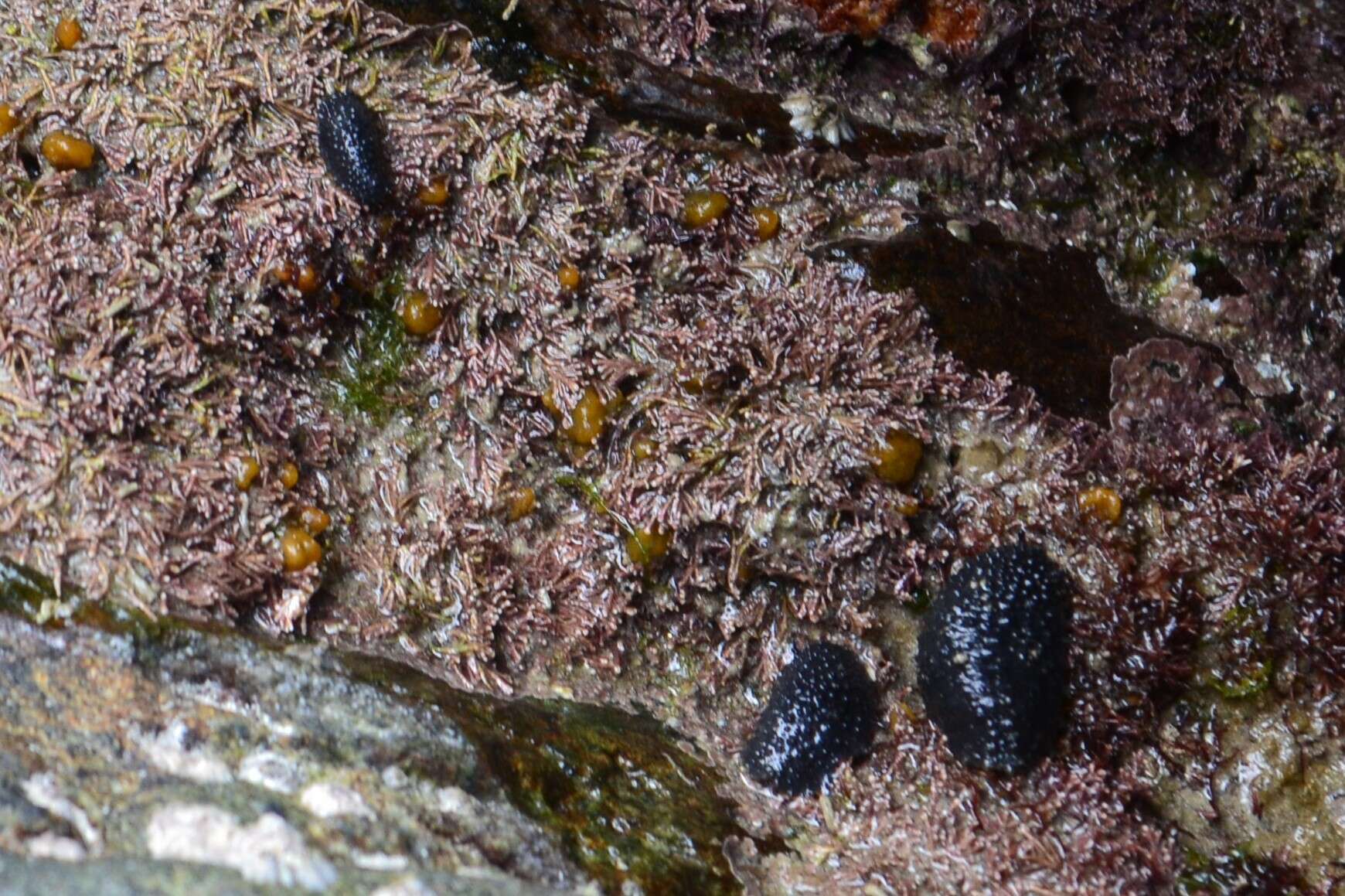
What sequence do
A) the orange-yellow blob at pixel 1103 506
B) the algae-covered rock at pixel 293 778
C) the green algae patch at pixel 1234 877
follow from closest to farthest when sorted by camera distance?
the algae-covered rock at pixel 293 778 → the green algae patch at pixel 1234 877 → the orange-yellow blob at pixel 1103 506

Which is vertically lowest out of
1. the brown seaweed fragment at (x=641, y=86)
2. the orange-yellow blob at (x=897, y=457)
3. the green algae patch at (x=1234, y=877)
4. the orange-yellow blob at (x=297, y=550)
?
the orange-yellow blob at (x=297, y=550)

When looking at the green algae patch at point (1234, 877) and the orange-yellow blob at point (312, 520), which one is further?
the orange-yellow blob at point (312, 520)

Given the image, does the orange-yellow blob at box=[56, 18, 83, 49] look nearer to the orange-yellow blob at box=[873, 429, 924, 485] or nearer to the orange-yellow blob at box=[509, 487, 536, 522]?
the orange-yellow blob at box=[509, 487, 536, 522]

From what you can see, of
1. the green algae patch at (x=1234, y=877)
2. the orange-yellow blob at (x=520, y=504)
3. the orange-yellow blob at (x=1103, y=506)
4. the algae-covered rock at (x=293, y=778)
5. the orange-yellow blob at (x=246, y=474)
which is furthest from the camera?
the orange-yellow blob at (x=520, y=504)

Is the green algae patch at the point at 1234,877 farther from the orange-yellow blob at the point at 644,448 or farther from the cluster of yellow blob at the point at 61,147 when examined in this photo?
the cluster of yellow blob at the point at 61,147

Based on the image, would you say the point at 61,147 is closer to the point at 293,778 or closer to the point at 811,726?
the point at 293,778

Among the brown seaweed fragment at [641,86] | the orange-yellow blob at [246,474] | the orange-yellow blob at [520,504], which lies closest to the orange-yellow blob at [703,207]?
the brown seaweed fragment at [641,86]

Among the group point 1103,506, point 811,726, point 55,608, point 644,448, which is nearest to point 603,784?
point 811,726
